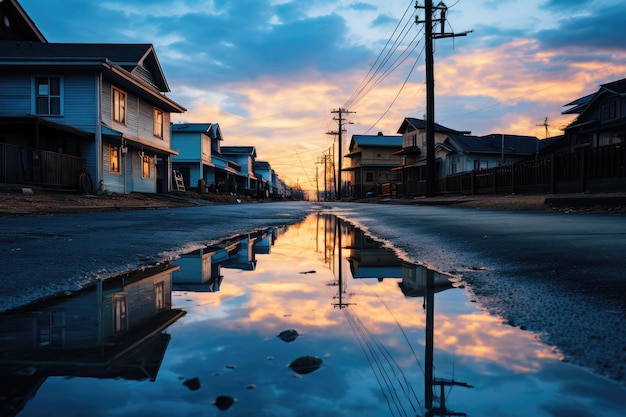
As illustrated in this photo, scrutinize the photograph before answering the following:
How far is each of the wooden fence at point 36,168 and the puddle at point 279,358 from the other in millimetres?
15246

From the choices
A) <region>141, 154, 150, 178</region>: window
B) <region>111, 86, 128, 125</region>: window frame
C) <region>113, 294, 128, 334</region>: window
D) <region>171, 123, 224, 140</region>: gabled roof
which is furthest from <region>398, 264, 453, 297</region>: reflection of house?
<region>171, 123, 224, 140</region>: gabled roof

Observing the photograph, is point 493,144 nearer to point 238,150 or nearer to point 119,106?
point 238,150

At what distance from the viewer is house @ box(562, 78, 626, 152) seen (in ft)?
95.3

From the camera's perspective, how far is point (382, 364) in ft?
5.08

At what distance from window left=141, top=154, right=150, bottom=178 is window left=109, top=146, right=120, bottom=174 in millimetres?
2829

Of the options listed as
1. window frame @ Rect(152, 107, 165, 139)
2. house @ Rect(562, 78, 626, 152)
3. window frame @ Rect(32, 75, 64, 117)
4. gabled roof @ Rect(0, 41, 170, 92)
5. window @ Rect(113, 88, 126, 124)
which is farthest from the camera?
house @ Rect(562, 78, 626, 152)

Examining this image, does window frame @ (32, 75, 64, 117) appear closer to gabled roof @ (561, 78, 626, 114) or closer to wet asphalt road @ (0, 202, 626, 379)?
wet asphalt road @ (0, 202, 626, 379)

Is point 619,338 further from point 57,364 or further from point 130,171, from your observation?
point 130,171

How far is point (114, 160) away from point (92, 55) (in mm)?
5107

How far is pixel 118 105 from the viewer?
21.9 meters

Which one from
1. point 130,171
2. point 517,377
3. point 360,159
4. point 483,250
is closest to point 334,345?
point 517,377

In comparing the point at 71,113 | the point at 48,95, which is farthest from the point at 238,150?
the point at 71,113

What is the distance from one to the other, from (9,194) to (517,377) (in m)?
14.6

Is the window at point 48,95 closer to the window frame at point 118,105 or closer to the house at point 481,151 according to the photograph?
the window frame at point 118,105
